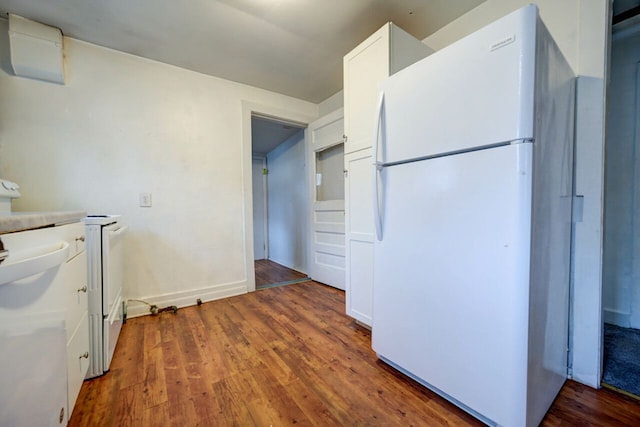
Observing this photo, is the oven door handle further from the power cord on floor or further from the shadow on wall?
the shadow on wall

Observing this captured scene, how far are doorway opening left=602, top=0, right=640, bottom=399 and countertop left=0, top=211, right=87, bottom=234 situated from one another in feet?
10.2

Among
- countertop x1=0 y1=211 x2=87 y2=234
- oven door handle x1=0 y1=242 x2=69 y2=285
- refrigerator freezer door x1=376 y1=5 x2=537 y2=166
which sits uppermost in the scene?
refrigerator freezer door x1=376 y1=5 x2=537 y2=166

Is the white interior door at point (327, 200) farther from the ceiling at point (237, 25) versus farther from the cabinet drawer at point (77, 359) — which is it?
the cabinet drawer at point (77, 359)

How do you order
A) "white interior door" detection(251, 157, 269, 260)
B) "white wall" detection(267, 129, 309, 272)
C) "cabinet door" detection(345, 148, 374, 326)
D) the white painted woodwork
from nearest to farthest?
the white painted woodwork < "cabinet door" detection(345, 148, 374, 326) < "white wall" detection(267, 129, 309, 272) < "white interior door" detection(251, 157, 269, 260)

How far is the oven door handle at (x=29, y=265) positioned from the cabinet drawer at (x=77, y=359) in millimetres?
585

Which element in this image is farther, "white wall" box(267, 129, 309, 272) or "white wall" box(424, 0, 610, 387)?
"white wall" box(267, 129, 309, 272)

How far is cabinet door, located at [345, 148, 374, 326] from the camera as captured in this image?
177 cm

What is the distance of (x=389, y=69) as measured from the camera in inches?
63.9

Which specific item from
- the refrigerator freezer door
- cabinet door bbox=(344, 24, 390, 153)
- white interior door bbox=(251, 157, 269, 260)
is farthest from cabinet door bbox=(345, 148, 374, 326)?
white interior door bbox=(251, 157, 269, 260)

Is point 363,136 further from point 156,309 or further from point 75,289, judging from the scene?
point 156,309

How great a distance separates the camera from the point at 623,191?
190 cm

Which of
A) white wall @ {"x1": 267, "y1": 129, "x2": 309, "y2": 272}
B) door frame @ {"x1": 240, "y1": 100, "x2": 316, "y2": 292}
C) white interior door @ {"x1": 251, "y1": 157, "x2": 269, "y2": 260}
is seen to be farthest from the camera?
white interior door @ {"x1": 251, "y1": 157, "x2": 269, "y2": 260}

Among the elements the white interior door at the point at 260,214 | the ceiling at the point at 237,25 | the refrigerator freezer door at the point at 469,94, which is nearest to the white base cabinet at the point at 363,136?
the ceiling at the point at 237,25

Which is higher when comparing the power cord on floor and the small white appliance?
the small white appliance
